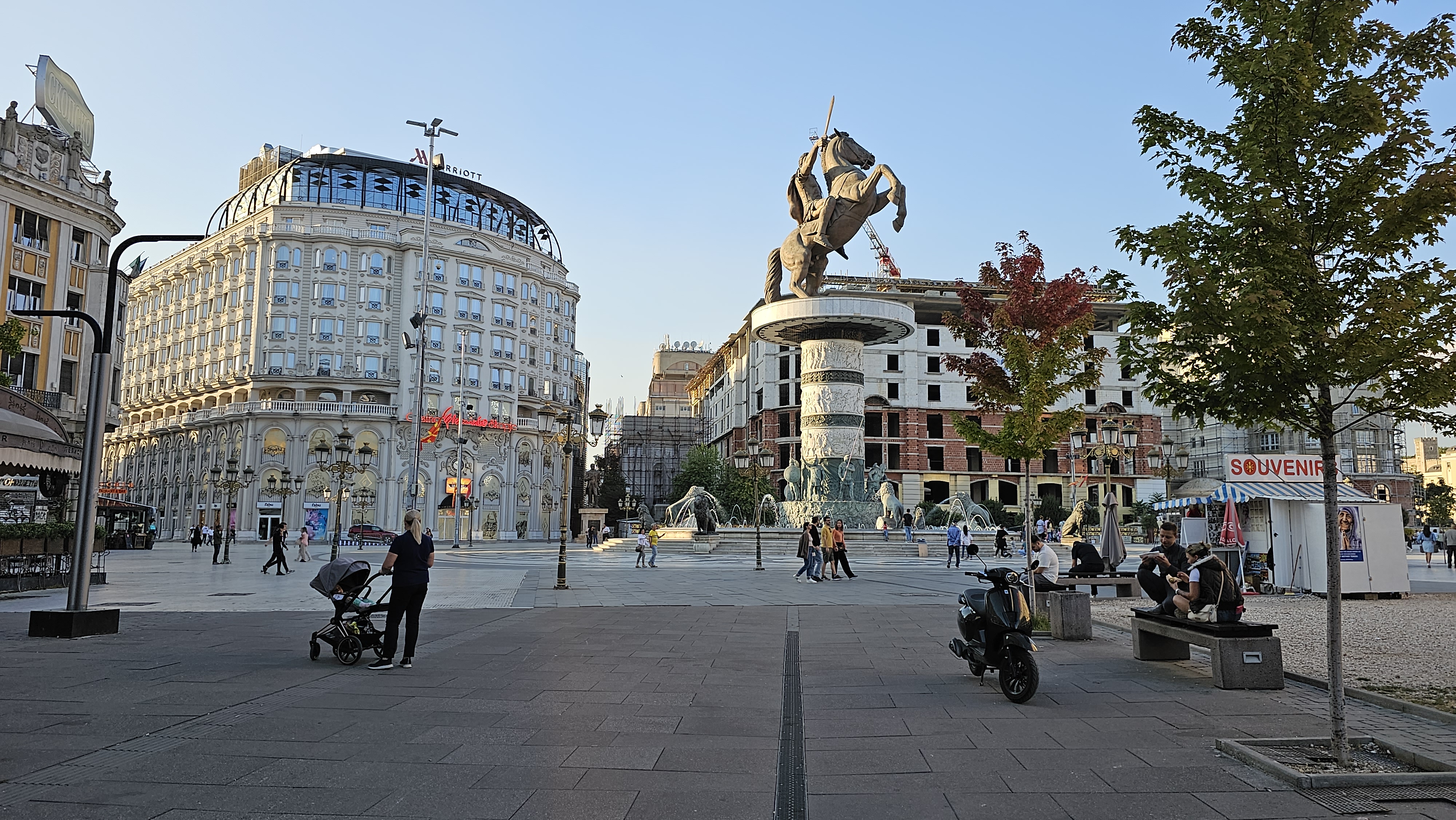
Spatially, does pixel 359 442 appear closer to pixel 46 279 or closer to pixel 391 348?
pixel 391 348

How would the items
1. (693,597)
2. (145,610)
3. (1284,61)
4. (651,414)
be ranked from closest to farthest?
(1284,61), (145,610), (693,597), (651,414)

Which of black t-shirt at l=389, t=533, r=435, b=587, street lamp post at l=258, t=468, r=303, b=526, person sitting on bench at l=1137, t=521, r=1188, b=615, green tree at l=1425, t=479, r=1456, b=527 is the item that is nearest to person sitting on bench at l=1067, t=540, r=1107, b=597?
person sitting on bench at l=1137, t=521, r=1188, b=615

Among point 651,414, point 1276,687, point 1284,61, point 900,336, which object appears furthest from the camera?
point 651,414

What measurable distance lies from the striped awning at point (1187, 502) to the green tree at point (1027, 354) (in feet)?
23.3

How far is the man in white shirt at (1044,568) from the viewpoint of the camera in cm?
1348

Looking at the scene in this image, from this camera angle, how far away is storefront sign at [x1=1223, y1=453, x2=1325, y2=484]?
19891mm

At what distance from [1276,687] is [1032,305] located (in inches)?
316

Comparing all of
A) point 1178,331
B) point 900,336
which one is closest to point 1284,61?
point 1178,331

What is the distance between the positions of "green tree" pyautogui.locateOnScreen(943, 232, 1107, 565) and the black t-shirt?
7.94 meters

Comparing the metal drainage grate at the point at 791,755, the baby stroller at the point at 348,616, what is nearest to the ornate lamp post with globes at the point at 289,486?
the baby stroller at the point at 348,616

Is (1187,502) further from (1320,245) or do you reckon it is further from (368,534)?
(368,534)

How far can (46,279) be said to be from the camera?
42781 millimetres

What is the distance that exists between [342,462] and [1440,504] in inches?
4440

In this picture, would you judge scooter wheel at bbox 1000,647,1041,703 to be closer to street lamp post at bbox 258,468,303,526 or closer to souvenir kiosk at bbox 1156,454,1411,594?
souvenir kiosk at bbox 1156,454,1411,594
